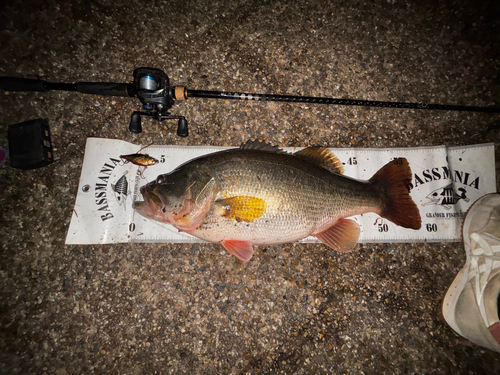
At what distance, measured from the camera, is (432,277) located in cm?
216

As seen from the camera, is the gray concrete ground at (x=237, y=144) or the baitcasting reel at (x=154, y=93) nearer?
the baitcasting reel at (x=154, y=93)

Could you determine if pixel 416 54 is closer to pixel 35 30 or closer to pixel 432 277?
pixel 432 277

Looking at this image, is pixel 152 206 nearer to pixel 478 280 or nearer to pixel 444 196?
pixel 444 196

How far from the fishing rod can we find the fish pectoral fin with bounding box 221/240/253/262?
1074mm

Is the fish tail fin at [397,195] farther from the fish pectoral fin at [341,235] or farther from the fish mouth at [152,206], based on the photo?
the fish mouth at [152,206]

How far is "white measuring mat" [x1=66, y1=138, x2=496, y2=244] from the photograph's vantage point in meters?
2.10

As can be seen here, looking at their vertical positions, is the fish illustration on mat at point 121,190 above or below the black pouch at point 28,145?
below

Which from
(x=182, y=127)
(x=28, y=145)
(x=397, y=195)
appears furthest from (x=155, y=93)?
(x=397, y=195)

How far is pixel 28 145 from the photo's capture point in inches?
80.6

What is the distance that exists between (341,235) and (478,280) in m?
1.37

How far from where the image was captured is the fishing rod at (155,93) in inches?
71.6

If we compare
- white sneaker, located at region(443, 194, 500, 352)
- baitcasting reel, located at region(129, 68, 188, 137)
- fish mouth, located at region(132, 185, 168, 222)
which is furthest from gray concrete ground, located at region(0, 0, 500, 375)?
fish mouth, located at region(132, 185, 168, 222)

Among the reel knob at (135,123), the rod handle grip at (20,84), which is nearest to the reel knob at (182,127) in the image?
the reel knob at (135,123)

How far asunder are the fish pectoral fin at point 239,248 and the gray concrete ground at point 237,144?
30cm
